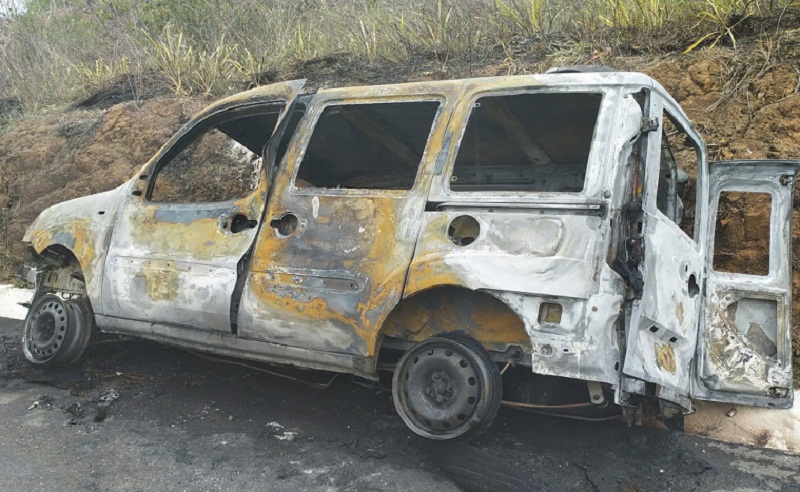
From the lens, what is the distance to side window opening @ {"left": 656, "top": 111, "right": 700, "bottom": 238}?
13.2 ft

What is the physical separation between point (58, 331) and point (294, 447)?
2050 mm

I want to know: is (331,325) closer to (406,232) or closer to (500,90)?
(406,232)

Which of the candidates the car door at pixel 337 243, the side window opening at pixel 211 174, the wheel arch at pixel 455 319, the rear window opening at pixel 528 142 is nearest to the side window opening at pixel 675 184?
the rear window opening at pixel 528 142

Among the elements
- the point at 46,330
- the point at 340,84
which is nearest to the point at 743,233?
the point at 340,84

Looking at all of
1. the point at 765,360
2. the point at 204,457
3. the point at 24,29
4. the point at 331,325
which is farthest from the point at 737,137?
the point at 24,29

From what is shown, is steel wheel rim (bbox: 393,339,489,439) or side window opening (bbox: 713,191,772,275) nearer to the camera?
steel wheel rim (bbox: 393,339,489,439)

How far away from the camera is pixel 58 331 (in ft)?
14.7

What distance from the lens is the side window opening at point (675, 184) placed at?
4035mm

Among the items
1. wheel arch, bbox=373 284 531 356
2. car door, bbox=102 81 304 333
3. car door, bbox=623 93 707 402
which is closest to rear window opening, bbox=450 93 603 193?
car door, bbox=623 93 707 402

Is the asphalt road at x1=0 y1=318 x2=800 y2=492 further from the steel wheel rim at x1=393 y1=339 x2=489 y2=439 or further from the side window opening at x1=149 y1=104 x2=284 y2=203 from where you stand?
the side window opening at x1=149 y1=104 x2=284 y2=203

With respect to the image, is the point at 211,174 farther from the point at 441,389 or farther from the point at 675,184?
the point at 675,184

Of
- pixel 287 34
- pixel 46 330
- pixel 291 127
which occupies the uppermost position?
pixel 287 34

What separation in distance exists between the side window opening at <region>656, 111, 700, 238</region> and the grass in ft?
5.74

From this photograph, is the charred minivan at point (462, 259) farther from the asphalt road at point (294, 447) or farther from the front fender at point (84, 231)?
the asphalt road at point (294, 447)
